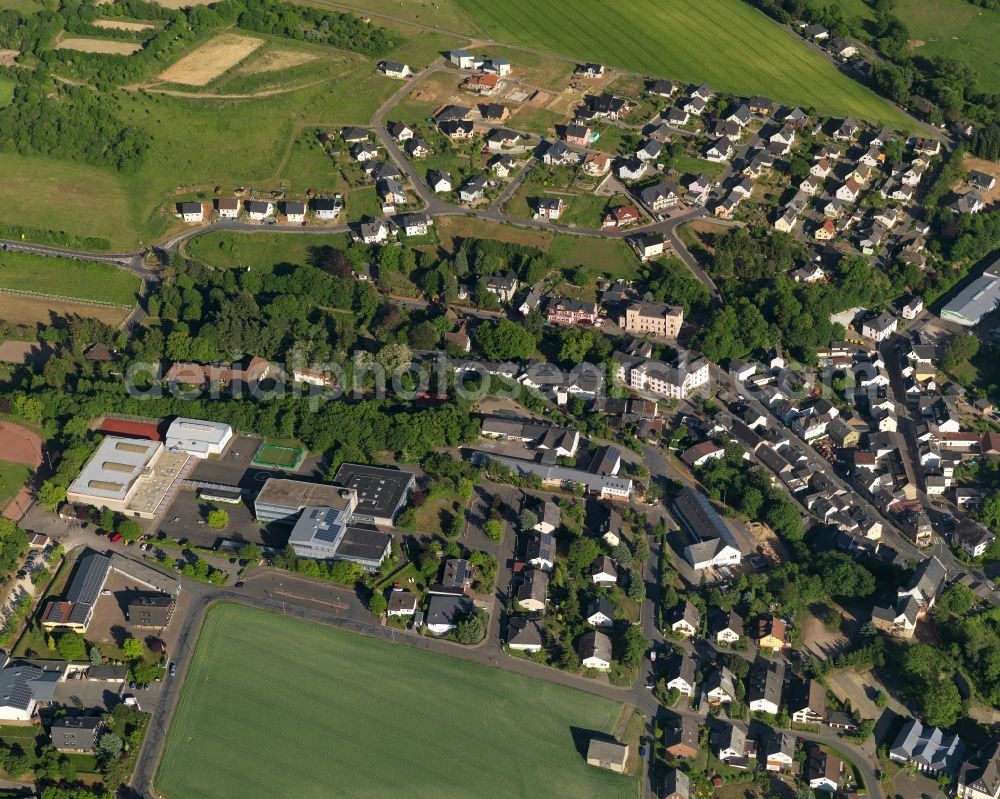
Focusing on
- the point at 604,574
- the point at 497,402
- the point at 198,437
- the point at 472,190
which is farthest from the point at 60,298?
the point at 604,574

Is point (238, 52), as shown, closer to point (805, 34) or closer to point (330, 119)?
point (330, 119)

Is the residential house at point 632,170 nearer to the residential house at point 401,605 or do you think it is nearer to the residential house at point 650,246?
the residential house at point 650,246

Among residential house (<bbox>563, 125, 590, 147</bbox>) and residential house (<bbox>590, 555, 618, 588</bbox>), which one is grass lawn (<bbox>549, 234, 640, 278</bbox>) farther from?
residential house (<bbox>590, 555, 618, 588</bbox>)

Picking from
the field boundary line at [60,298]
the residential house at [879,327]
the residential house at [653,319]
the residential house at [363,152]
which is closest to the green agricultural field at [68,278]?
the field boundary line at [60,298]

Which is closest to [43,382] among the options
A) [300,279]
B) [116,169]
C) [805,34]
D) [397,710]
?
[300,279]

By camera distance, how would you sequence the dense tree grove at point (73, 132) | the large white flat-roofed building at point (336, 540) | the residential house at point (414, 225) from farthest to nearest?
1. the dense tree grove at point (73, 132)
2. the residential house at point (414, 225)
3. the large white flat-roofed building at point (336, 540)

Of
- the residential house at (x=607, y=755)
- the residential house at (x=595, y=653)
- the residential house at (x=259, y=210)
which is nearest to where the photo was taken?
the residential house at (x=607, y=755)

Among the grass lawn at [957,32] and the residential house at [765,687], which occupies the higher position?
the grass lawn at [957,32]

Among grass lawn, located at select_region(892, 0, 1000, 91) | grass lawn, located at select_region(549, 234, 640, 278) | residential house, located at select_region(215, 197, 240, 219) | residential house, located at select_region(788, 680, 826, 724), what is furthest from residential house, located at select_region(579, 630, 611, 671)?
grass lawn, located at select_region(892, 0, 1000, 91)
